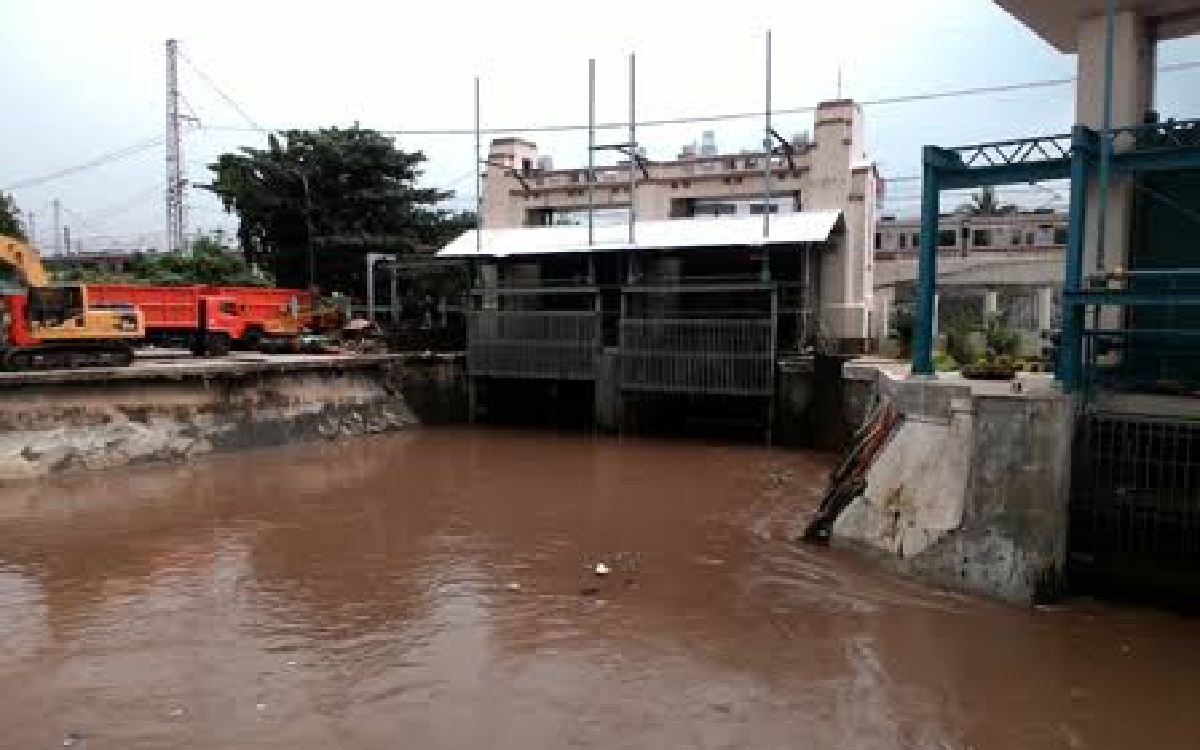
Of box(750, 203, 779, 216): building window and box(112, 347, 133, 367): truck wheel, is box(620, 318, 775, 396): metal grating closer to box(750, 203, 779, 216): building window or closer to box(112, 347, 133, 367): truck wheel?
box(750, 203, 779, 216): building window

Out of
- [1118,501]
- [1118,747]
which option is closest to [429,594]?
[1118,747]

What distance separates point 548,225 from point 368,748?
23412 mm

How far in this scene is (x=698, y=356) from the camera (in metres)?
21.0

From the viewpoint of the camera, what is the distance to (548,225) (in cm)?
2858

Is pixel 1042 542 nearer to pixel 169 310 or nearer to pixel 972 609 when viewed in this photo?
pixel 972 609

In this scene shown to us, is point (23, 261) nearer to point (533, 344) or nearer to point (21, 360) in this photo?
point (21, 360)

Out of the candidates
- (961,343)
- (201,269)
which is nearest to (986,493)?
(961,343)

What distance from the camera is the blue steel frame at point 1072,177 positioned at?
985cm

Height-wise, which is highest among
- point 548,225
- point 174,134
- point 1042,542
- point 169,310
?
point 174,134

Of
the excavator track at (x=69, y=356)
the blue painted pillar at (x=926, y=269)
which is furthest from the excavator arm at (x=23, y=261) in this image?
the blue painted pillar at (x=926, y=269)

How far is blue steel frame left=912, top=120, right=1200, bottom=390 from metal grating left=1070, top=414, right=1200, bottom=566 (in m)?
0.69

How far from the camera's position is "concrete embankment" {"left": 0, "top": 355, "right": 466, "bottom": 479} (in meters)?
16.4

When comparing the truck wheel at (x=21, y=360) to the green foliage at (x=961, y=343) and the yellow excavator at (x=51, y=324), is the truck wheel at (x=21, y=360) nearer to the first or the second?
the yellow excavator at (x=51, y=324)

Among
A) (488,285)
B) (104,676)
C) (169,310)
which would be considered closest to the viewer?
(104,676)
